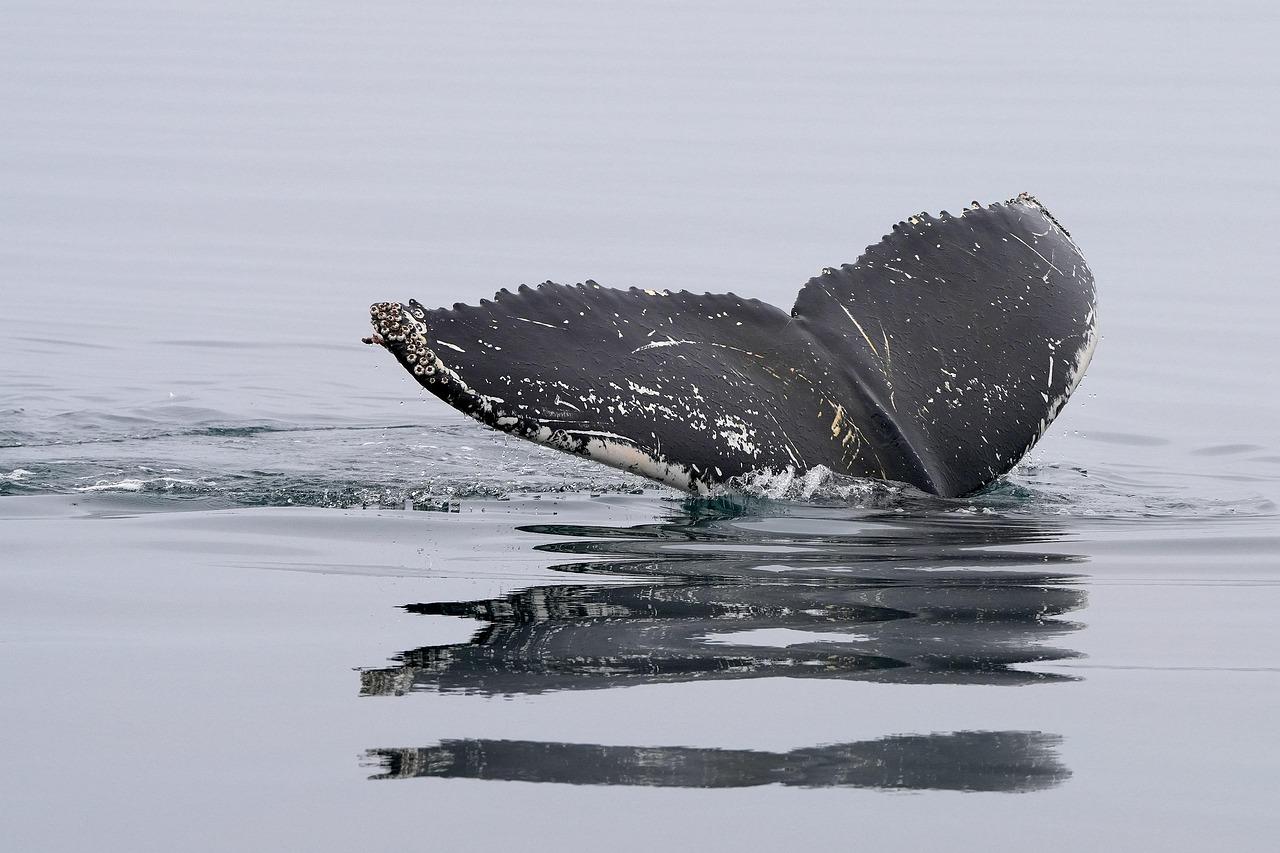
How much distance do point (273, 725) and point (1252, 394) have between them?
9265 millimetres

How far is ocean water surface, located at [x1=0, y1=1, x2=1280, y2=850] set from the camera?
142 inches

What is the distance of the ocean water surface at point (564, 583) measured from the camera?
3.61 metres

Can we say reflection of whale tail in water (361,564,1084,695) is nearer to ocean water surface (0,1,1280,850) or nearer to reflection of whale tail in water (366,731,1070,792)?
ocean water surface (0,1,1280,850)

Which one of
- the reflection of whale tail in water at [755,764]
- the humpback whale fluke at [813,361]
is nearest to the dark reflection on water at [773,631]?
the reflection of whale tail in water at [755,764]

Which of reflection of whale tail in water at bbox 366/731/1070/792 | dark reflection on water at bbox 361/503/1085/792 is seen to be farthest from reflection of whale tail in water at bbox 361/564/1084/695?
reflection of whale tail in water at bbox 366/731/1070/792

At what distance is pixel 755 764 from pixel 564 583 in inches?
72.0

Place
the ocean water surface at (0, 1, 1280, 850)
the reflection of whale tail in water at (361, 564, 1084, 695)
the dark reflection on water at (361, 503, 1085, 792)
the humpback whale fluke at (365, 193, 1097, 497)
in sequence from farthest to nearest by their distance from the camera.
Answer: the humpback whale fluke at (365, 193, 1097, 497)
the reflection of whale tail in water at (361, 564, 1084, 695)
the dark reflection on water at (361, 503, 1085, 792)
the ocean water surface at (0, 1, 1280, 850)

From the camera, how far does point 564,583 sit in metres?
5.57

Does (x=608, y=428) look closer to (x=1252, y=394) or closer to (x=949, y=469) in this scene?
(x=949, y=469)

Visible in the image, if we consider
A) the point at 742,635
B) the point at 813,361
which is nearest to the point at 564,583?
the point at 742,635

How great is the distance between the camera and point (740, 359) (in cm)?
680

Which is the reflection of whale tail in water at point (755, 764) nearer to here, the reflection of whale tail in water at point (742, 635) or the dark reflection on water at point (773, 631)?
the dark reflection on water at point (773, 631)

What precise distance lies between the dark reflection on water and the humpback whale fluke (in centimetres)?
30

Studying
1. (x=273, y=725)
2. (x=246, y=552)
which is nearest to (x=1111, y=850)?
(x=273, y=725)
